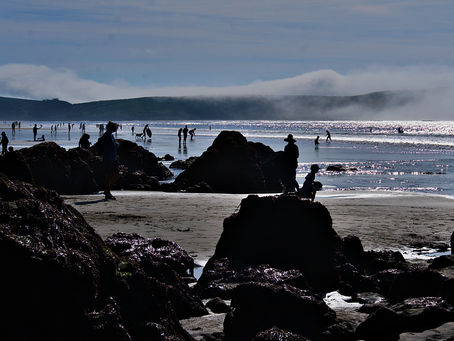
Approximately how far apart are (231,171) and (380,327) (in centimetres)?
1772

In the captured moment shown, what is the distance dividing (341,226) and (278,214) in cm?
485

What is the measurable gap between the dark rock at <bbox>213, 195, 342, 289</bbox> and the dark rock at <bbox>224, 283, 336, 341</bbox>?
7.85 feet

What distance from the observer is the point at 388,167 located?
44.7 meters

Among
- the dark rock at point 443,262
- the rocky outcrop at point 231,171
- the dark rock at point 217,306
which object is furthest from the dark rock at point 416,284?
the rocky outcrop at point 231,171

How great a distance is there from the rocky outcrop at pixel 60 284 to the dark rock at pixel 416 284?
12.4 feet

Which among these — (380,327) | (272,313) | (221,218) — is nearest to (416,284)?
(380,327)

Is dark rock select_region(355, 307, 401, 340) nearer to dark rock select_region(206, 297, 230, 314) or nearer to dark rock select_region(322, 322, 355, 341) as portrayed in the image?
dark rock select_region(322, 322, 355, 341)

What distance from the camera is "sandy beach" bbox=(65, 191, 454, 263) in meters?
12.1

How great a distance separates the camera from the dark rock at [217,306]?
24.3 ft

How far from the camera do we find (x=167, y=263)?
29.0 ft

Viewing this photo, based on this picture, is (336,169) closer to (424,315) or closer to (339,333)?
(424,315)

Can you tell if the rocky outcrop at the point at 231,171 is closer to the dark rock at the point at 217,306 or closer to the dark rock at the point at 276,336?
the dark rock at the point at 217,306

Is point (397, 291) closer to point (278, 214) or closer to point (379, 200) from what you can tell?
point (278, 214)

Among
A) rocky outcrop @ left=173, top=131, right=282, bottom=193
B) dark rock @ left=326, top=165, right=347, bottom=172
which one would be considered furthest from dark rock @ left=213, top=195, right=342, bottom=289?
dark rock @ left=326, top=165, right=347, bottom=172
